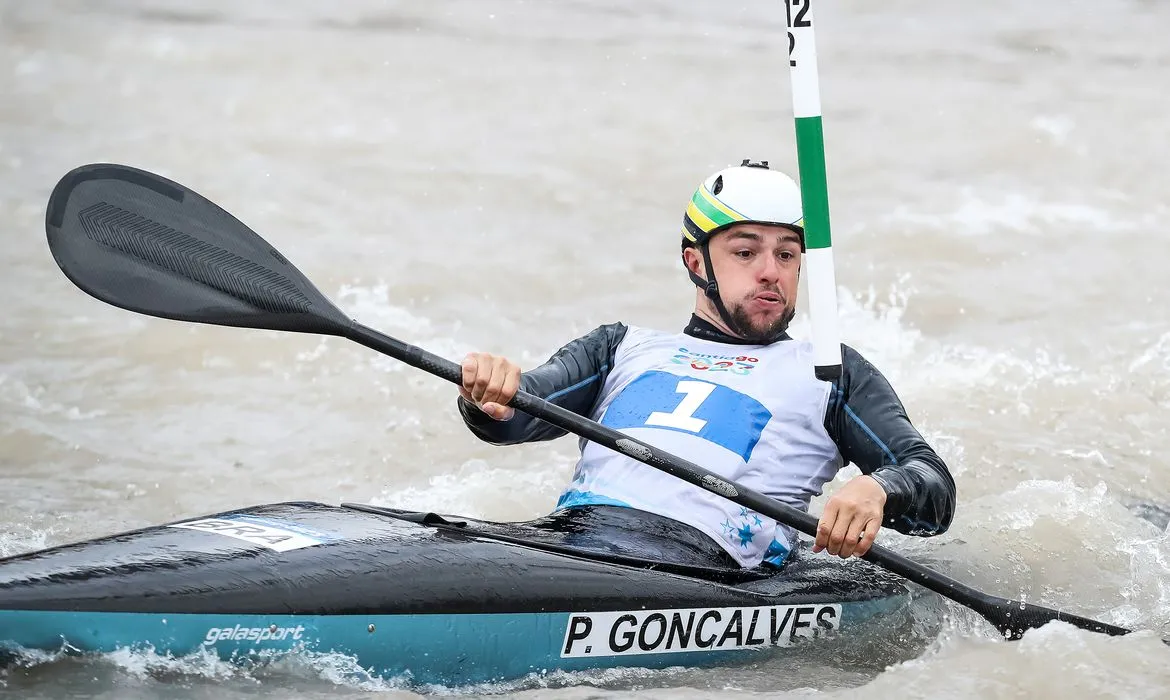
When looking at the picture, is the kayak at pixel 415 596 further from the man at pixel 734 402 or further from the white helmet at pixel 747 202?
the white helmet at pixel 747 202

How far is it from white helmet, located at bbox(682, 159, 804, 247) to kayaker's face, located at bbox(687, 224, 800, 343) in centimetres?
3

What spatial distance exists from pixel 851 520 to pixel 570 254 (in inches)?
248

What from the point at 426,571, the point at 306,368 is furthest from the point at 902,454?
the point at 306,368

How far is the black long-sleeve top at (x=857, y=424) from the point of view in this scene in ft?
11.8

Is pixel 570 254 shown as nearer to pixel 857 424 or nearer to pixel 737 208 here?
pixel 737 208

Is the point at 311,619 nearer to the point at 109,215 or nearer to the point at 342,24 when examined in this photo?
the point at 109,215

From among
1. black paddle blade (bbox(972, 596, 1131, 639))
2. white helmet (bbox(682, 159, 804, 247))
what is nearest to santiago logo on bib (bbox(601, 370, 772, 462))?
white helmet (bbox(682, 159, 804, 247))

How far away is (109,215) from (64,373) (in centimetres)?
404

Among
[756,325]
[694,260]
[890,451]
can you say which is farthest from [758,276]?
[890,451]

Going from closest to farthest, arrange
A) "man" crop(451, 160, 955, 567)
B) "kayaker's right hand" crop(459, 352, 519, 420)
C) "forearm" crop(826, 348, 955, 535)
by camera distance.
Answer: "kayaker's right hand" crop(459, 352, 519, 420)
"forearm" crop(826, 348, 955, 535)
"man" crop(451, 160, 955, 567)

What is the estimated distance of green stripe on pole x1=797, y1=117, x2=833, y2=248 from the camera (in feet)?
11.7

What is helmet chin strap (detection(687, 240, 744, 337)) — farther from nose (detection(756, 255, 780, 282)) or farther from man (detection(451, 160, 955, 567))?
nose (detection(756, 255, 780, 282))

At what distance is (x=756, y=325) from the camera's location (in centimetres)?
408

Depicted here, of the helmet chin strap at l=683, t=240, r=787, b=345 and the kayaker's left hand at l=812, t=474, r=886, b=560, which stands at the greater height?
the helmet chin strap at l=683, t=240, r=787, b=345
